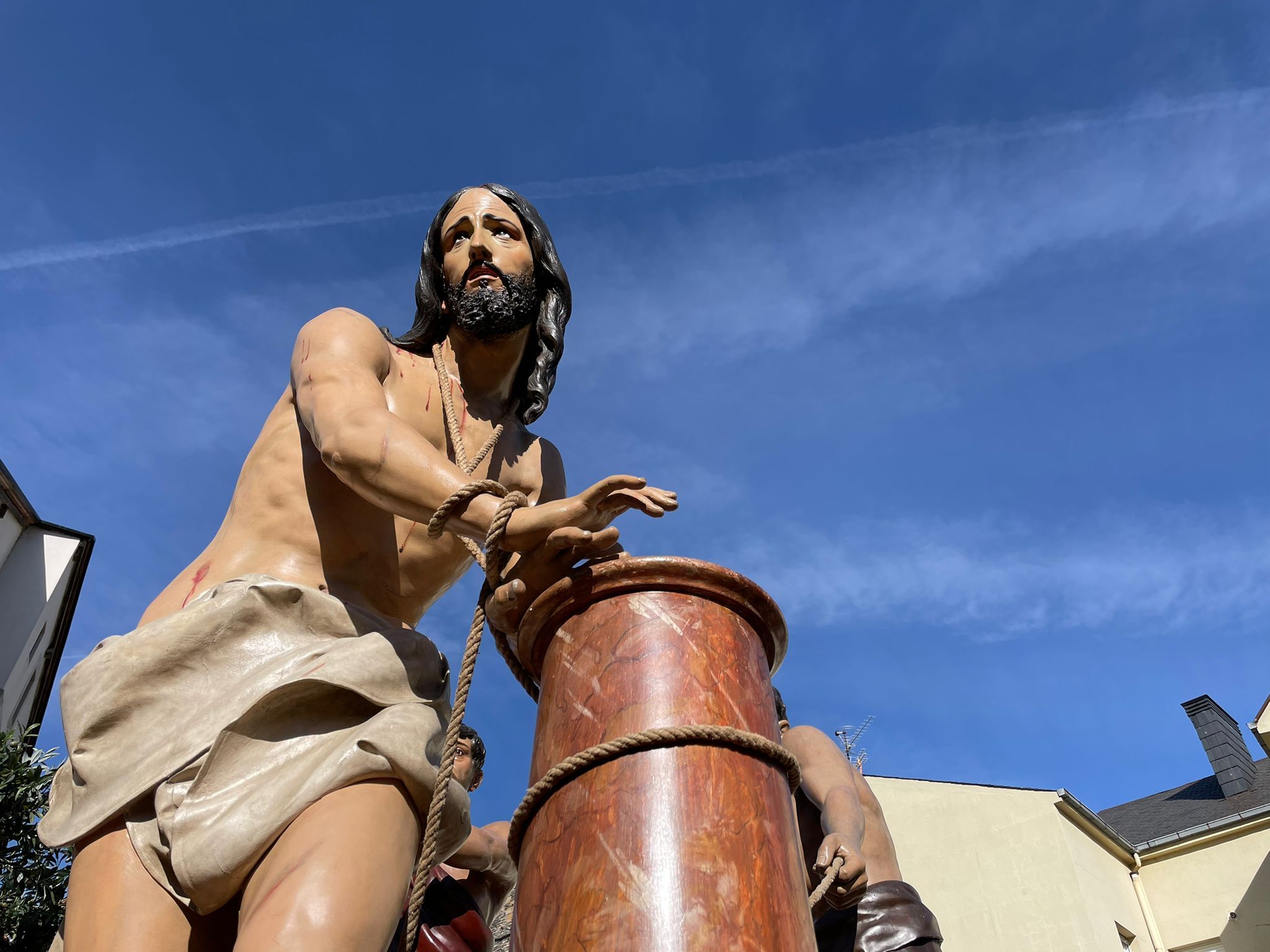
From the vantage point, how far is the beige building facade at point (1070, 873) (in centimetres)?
1473

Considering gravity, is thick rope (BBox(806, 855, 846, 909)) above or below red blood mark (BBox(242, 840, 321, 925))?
A: above

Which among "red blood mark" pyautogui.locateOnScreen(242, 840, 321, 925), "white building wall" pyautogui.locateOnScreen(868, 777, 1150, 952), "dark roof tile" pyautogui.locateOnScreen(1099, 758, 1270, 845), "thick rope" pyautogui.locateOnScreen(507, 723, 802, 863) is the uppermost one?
"dark roof tile" pyautogui.locateOnScreen(1099, 758, 1270, 845)

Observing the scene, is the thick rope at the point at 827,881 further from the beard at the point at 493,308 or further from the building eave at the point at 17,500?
the building eave at the point at 17,500

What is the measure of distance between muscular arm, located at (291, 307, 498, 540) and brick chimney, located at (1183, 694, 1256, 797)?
20.8m

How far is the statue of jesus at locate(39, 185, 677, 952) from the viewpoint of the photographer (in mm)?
1882

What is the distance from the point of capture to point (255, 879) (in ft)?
6.11

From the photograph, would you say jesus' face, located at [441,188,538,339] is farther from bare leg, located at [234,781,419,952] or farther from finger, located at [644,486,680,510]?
bare leg, located at [234,781,419,952]

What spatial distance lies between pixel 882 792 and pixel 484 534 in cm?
1664

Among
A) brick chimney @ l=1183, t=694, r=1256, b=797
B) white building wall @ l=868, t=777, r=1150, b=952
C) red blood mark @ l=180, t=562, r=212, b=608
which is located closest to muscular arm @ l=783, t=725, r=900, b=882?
red blood mark @ l=180, t=562, r=212, b=608

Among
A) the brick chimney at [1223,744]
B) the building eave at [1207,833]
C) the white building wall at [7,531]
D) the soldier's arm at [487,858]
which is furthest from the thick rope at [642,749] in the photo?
the brick chimney at [1223,744]

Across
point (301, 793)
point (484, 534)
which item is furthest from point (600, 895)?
point (484, 534)

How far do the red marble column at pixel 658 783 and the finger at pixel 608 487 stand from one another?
0.18 m

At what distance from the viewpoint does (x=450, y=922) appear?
3.02m

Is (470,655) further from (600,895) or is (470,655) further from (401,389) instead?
(401,389)
